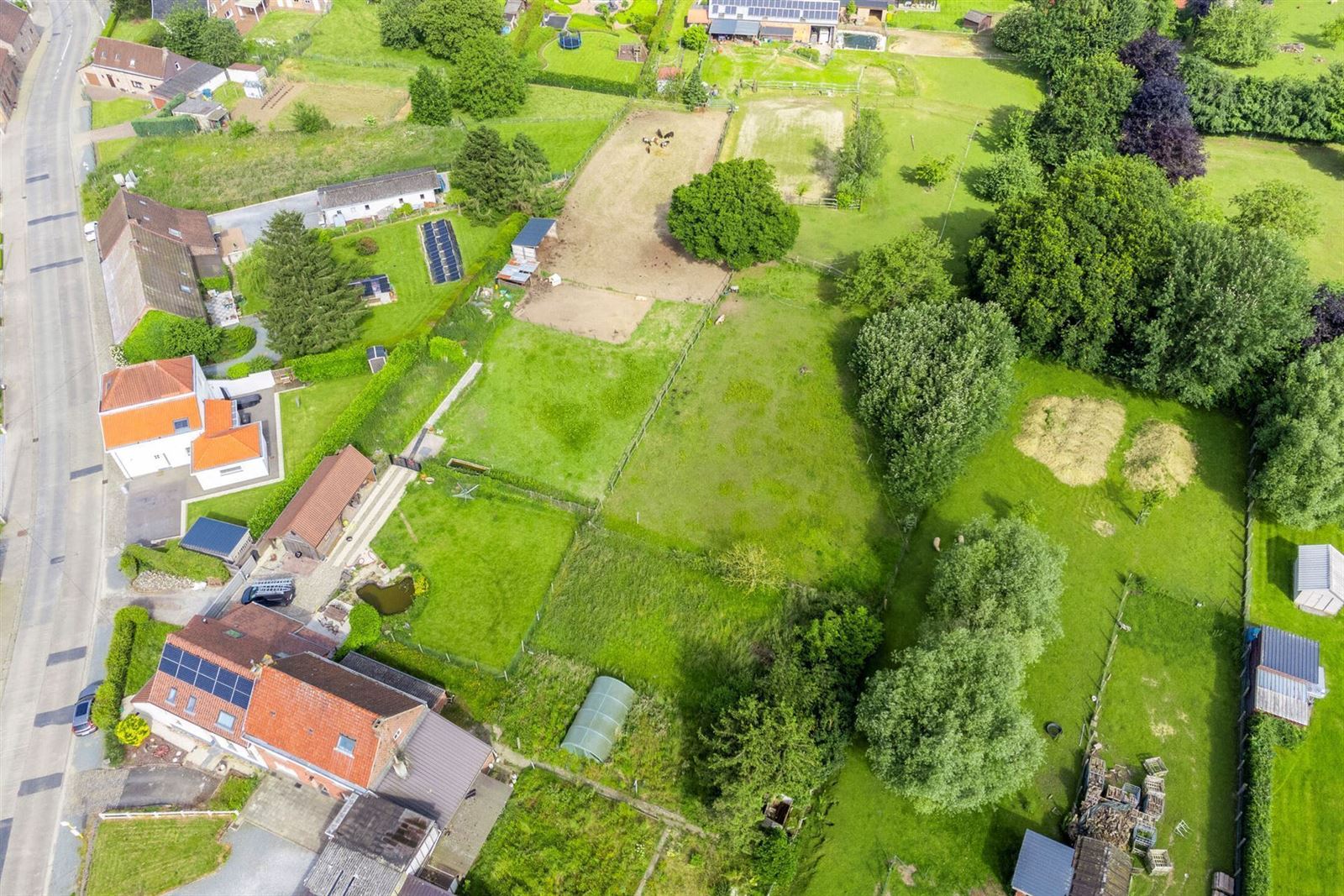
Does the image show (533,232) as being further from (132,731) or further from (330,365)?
(132,731)

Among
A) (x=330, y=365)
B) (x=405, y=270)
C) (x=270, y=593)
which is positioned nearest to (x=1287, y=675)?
(x=270, y=593)

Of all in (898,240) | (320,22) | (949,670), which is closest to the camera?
(949,670)

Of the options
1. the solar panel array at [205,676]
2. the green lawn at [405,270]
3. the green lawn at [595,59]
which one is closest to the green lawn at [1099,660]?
the solar panel array at [205,676]

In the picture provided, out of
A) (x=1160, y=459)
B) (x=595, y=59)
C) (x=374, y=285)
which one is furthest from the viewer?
(x=595, y=59)

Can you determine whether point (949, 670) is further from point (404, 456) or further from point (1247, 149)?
point (1247, 149)

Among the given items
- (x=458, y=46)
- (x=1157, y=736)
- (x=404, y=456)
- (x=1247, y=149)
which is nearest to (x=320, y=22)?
(x=458, y=46)

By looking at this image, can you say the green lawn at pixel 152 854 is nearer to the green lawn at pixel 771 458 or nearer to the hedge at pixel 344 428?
the hedge at pixel 344 428

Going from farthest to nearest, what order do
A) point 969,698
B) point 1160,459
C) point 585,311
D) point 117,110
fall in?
point 117,110
point 585,311
point 1160,459
point 969,698
